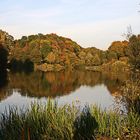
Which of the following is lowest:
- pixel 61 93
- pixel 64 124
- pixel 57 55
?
pixel 61 93

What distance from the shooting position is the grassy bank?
7.36m

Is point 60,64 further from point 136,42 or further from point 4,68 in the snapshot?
point 136,42

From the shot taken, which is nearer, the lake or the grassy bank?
the grassy bank

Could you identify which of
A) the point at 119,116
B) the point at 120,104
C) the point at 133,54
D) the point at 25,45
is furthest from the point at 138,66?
the point at 25,45

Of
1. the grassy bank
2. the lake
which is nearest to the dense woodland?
the lake

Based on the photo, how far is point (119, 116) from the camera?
26.5ft

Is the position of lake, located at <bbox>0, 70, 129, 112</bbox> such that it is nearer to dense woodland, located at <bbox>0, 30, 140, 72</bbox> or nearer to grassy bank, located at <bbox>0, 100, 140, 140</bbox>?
grassy bank, located at <bbox>0, 100, 140, 140</bbox>

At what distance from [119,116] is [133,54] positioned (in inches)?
382

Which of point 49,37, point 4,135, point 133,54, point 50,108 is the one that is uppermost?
point 49,37

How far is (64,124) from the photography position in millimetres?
7531

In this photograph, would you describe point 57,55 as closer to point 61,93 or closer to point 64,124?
point 61,93

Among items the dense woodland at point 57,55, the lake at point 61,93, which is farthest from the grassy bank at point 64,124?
the dense woodland at point 57,55

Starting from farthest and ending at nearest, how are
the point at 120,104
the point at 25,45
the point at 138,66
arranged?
the point at 25,45
the point at 138,66
the point at 120,104

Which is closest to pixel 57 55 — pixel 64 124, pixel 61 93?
pixel 61 93
